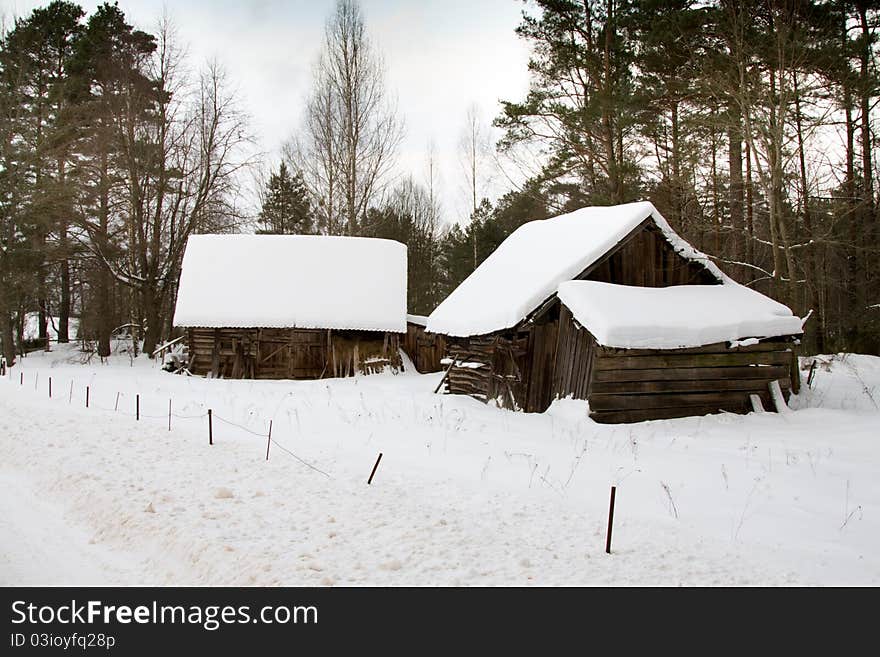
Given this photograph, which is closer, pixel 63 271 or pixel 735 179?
pixel 735 179

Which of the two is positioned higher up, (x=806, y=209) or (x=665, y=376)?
(x=806, y=209)

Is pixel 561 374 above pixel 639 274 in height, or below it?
below

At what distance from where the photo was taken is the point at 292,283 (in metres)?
23.8

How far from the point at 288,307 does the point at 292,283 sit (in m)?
1.56

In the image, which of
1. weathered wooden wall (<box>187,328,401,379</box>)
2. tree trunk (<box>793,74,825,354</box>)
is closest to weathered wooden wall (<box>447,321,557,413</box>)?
tree trunk (<box>793,74,825,354</box>)

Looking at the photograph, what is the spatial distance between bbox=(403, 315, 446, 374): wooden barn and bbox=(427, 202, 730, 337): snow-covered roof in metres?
6.58

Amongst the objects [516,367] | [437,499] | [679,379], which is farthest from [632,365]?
[437,499]

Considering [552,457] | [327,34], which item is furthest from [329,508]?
[327,34]

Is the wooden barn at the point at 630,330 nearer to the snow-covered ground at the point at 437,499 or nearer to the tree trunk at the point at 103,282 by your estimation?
the snow-covered ground at the point at 437,499

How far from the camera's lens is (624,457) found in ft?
28.9

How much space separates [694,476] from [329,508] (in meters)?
4.73

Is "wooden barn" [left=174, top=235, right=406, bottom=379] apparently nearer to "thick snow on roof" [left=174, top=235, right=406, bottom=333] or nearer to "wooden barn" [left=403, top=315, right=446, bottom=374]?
"thick snow on roof" [left=174, top=235, right=406, bottom=333]

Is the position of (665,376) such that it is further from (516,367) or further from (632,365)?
(516,367)
